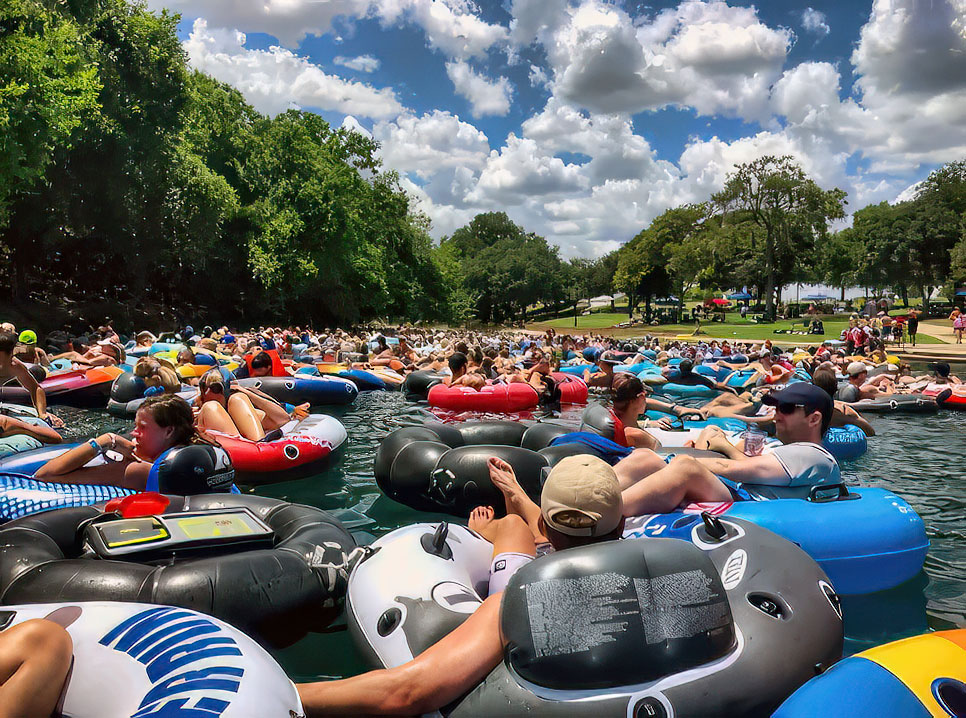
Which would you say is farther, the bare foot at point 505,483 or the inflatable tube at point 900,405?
the inflatable tube at point 900,405

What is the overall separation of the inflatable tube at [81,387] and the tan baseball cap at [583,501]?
1107cm

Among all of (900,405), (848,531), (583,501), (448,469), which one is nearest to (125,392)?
(448,469)

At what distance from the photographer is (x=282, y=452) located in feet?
21.4

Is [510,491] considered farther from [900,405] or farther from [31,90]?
[31,90]

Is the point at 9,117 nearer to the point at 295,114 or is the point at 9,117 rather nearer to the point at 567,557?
the point at 567,557

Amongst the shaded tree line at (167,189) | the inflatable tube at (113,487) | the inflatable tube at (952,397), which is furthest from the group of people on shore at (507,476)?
the shaded tree line at (167,189)

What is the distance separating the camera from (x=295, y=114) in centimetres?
3484

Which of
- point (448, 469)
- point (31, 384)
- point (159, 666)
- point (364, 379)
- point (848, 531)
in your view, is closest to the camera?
point (159, 666)

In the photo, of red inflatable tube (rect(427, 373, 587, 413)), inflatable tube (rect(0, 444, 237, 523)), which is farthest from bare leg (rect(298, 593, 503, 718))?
red inflatable tube (rect(427, 373, 587, 413))

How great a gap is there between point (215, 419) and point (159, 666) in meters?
4.89

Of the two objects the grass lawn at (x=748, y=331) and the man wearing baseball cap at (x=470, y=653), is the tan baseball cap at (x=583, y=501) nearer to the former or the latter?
the man wearing baseball cap at (x=470, y=653)

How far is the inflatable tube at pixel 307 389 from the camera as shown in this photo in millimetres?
10289

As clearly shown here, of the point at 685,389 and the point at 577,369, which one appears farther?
the point at 577,369

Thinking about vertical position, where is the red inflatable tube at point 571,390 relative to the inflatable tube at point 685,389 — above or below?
above
